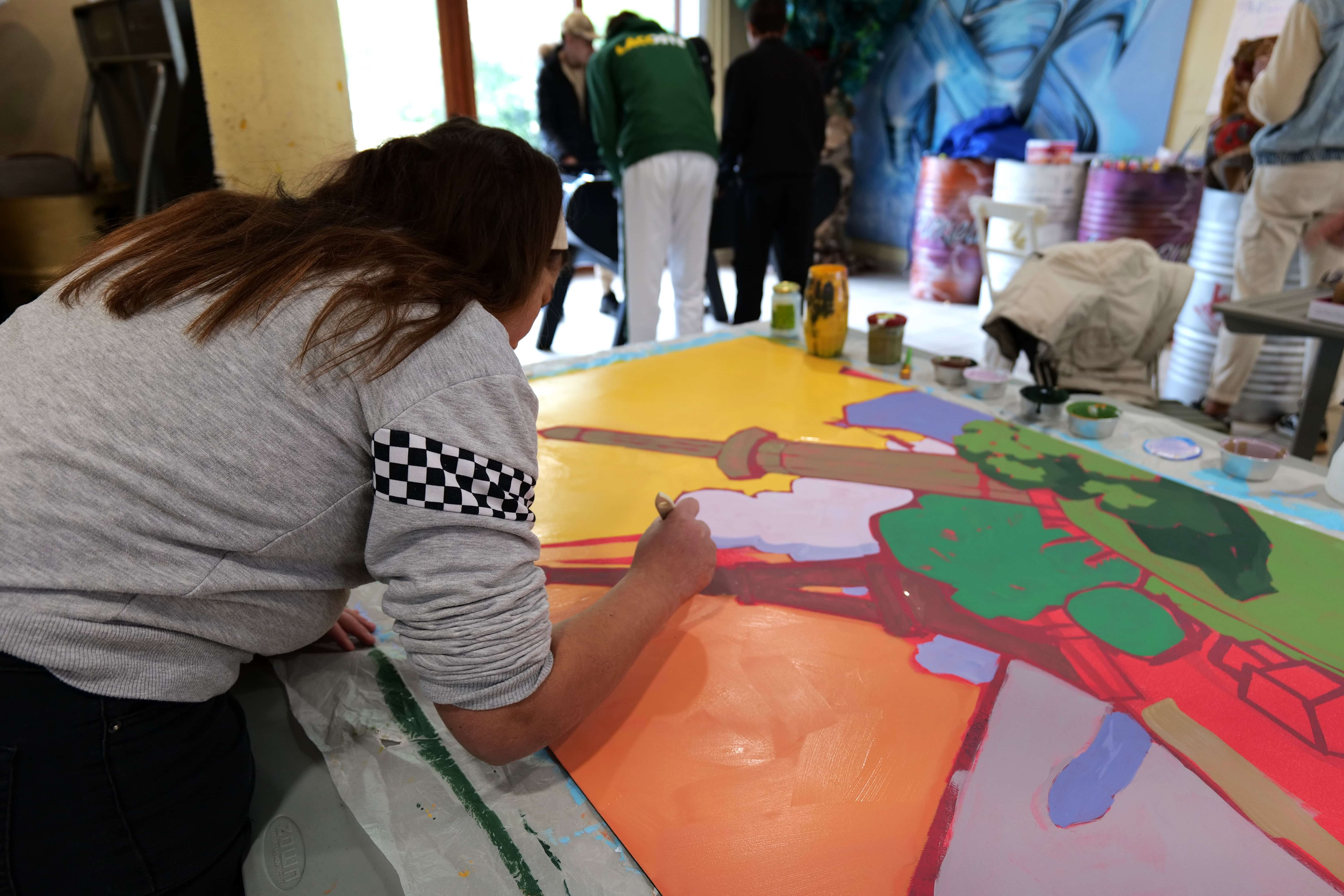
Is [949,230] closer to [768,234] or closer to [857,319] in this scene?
[857,319]

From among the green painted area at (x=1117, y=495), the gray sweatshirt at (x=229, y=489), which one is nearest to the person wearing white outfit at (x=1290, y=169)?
the green painted area at (x=1117, y=495)

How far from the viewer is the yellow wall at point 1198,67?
145 inches

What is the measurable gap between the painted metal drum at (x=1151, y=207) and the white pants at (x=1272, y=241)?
78 centimetres

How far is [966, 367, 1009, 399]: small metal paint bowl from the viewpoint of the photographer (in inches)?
64.1

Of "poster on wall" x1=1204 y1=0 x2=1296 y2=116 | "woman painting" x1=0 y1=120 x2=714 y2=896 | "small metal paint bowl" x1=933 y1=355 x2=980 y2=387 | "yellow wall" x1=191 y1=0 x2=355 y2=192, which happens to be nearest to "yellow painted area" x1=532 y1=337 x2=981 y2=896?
"woman painting" x1=0 y1=120 x2=714 y2=896

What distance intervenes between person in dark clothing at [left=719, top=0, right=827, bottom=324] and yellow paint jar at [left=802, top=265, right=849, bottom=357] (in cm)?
110

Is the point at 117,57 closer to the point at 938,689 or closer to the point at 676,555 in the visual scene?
the point at 676,555

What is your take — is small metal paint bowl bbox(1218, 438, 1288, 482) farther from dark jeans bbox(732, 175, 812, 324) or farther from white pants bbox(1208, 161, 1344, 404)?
dark jeans bbox(732, 175, 812, 324)

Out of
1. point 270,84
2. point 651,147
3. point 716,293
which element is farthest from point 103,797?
point 716,293

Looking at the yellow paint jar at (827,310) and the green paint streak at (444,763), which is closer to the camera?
the green paint streak at (444,763)

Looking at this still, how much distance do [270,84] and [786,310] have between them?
1.46 meters

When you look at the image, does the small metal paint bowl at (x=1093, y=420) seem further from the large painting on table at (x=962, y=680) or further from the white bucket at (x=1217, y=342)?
the white bucket at (x=1217, y=342)

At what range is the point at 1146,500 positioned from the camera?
1245 mm

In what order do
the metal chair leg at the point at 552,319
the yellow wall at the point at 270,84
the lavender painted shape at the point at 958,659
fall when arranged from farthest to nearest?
the metal chair leg at the point at 552,319 < the yellow wall at the point at 270,84 < the lavender painted shape at the point at 958,659
